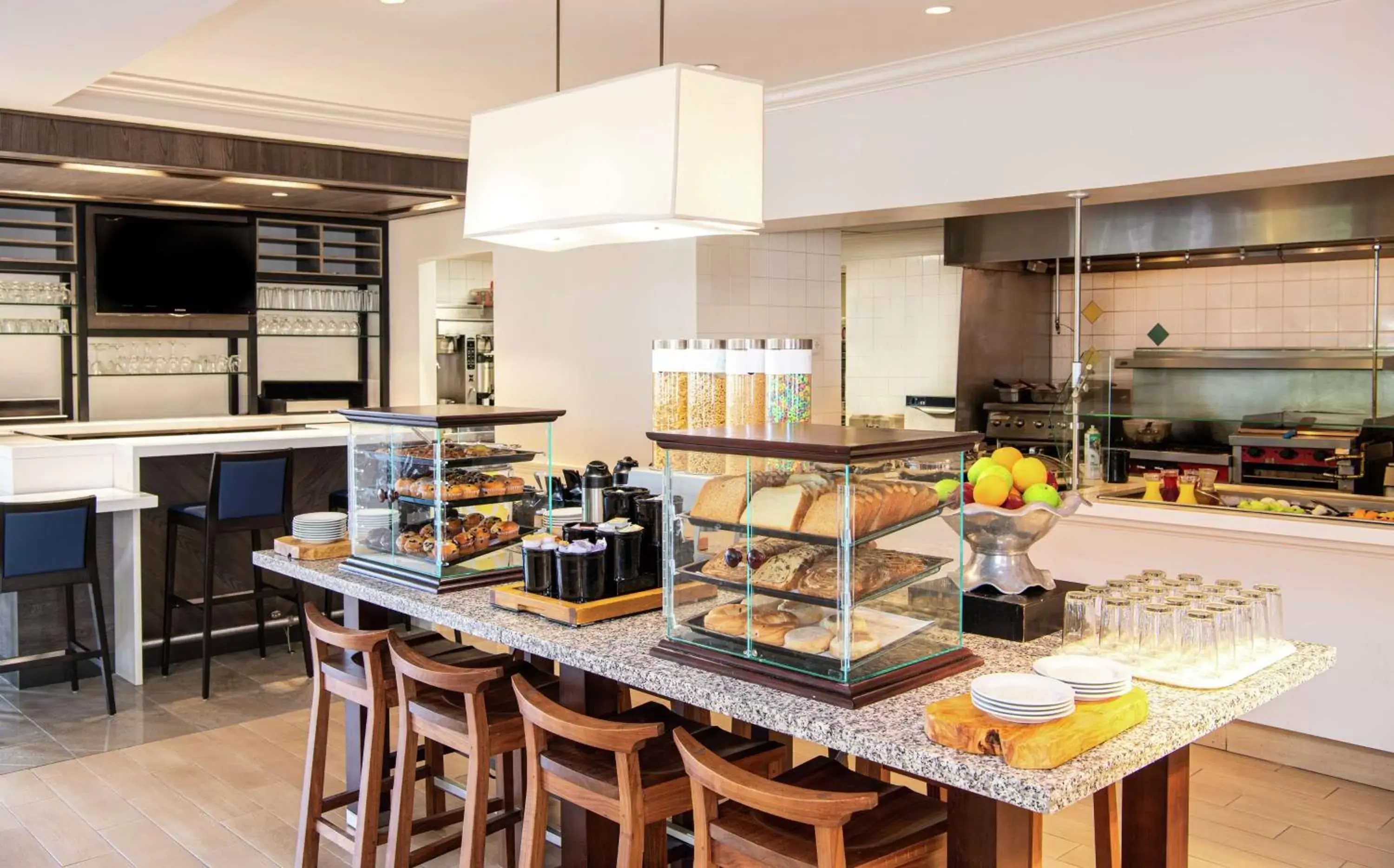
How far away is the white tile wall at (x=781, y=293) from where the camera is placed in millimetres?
6098

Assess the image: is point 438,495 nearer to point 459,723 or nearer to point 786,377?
point 459,723

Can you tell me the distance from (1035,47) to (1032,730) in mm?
3468

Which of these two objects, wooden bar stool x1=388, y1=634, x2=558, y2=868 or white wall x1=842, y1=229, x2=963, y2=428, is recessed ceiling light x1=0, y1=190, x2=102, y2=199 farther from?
wooden bar stool x1=388, y1=634, x2=558, y2=868

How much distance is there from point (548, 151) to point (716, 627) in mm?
1313

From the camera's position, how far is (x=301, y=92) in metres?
5.77

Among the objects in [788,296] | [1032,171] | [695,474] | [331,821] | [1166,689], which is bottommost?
[331,821]

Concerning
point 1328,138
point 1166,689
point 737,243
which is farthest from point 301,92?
point 1166,689

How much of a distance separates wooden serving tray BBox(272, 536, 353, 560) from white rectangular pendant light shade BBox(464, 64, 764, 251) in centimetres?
124

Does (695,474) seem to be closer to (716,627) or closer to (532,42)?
(716,627)

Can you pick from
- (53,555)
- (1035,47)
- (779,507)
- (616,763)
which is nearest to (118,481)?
(53,555)

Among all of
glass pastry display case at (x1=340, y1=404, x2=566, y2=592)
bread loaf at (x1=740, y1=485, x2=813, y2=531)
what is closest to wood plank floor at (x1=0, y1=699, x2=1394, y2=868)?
glass pastry display case at (x1=340, y1=404, x2=566, y2=592)

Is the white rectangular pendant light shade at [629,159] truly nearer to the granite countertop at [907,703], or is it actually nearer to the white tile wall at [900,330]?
the granite countertop at [907,703]

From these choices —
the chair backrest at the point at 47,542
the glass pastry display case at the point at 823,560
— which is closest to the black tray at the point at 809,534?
the glass pastry display case at the point at 823,560

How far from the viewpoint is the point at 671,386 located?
394cm
